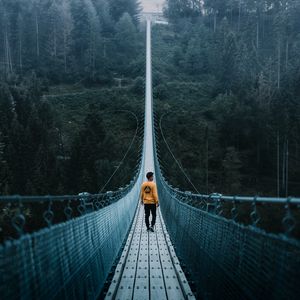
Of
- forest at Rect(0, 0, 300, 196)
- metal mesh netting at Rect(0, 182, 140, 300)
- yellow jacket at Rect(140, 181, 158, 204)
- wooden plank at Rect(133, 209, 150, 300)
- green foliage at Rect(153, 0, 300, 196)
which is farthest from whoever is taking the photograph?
green foliage at Rect(153, 0, 300, 196)

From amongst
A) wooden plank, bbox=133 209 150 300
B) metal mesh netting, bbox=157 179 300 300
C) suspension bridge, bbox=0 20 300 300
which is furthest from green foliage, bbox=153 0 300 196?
metal mesh netting, bbox=157 179 300 300

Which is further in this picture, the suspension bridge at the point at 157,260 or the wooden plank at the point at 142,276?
the wooden plank at the point at 142,276

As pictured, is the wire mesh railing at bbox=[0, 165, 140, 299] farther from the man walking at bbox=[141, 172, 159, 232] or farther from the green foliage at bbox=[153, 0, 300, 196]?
the green foliage at bbox=[153, 0, 300, 196]

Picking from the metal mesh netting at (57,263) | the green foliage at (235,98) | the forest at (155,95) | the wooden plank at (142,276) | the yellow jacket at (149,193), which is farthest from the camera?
the green foliage at (235,98)

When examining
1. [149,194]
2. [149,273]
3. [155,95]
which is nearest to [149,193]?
[149,194]

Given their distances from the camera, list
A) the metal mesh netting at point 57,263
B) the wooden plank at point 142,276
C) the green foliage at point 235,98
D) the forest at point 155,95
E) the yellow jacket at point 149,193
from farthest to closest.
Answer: the green foliage at point 235,98, the forest at point 155,95, the yellow jacket at point 149,193, the wooden plank at point 142,276, the metal mesh netting at point 57,263

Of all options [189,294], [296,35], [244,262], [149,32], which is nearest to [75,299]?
[244,262]

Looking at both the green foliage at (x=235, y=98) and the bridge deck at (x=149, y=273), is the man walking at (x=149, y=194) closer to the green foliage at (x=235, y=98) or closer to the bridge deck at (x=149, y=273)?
the bridge deck at (x=149, y=273)

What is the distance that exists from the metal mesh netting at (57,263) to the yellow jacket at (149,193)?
299cm

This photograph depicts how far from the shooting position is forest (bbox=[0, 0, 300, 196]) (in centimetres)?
3603

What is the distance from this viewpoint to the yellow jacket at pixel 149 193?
295 inches

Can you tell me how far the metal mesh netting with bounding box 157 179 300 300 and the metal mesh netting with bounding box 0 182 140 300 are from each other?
3.05 ft

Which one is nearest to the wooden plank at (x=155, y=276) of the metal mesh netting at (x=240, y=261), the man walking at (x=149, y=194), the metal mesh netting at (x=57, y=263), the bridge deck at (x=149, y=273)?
the bridge deck at (x=149, y=273)

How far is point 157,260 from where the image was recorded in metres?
6.07
